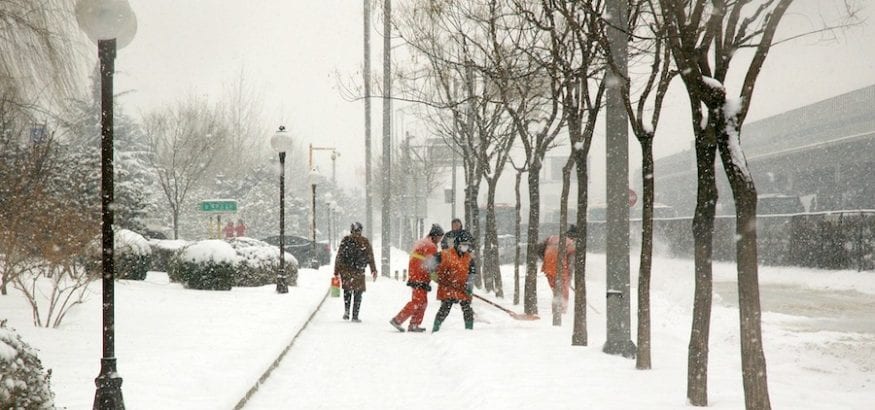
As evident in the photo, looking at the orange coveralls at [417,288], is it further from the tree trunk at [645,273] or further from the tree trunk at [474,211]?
the tree trunk at [474,211]

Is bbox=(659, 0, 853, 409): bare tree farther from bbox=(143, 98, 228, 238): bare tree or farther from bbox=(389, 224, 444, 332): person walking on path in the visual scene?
bbox=(143, 98, 228, 238): bare tree

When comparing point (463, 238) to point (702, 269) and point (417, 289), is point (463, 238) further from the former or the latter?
point (702, 269)

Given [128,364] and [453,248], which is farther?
[453,248]

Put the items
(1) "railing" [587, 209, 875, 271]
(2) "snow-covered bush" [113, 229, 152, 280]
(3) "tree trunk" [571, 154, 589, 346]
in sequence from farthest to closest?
(1) "railing" [587, 209, 875, 271], (2) "snow-covered bush" [113, 229, 152, 280], (3) "tree trunk" [571, 154, 589, 346]

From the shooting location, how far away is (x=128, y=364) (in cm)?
843

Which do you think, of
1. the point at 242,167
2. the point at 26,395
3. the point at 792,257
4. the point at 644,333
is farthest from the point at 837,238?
the point at 242,167

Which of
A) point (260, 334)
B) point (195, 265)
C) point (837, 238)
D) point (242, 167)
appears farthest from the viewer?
point (242, 167)

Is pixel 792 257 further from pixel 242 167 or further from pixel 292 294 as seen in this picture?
pixel 242 167

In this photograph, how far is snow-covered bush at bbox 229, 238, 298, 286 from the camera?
20.7m

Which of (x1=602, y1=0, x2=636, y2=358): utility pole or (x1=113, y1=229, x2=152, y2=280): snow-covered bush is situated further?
(x1=113, y1=229, x2=152, y2=280): snow-covered bush

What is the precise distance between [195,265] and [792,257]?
1946 centimetres

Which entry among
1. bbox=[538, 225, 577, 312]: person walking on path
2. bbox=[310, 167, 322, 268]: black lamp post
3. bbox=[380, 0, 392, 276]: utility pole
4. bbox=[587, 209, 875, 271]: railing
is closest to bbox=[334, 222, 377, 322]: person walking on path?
bbox=[538, 225, 577, 312]: person walking on path

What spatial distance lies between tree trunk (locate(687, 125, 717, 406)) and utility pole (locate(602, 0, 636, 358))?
291 cm

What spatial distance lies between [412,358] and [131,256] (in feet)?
36.3
